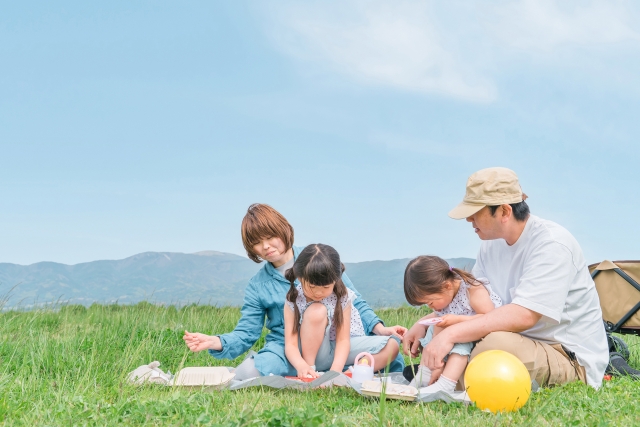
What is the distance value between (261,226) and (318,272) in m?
0.71

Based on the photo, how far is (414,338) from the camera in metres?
4.86

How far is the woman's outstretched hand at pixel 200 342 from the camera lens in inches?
190

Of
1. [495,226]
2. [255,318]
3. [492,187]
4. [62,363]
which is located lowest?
[62,363]

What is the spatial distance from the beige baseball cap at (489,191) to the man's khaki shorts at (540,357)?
34.4 inches

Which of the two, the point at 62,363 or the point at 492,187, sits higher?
the point at 492,187

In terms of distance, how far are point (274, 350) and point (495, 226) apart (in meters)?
2.06

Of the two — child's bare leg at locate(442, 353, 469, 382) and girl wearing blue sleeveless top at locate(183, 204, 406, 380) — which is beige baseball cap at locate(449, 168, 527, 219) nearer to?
child's bare leg at locate(442, 353, 469, 382)

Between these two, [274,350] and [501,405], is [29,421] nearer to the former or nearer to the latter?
[274,350]

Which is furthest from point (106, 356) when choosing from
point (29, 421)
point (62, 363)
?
point (29, 421)

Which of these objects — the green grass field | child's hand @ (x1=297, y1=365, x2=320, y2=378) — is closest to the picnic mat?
the green grass field

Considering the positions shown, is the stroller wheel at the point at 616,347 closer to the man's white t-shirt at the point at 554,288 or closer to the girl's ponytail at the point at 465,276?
the man's white t-shirt at the point at 554,288

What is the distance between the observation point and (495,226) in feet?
14.6

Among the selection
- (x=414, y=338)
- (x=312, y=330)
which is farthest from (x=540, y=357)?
(x=312, y=330)

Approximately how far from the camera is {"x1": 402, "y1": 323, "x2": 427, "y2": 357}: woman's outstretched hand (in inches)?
190
